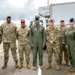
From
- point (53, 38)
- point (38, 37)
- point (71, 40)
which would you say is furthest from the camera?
point (53, 38)

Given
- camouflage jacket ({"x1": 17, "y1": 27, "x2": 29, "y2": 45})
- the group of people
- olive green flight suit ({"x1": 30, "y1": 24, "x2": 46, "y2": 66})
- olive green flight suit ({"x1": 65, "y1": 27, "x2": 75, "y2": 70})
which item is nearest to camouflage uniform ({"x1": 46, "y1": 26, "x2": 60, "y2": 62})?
the group of people

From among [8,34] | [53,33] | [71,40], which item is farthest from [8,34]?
[71,40]

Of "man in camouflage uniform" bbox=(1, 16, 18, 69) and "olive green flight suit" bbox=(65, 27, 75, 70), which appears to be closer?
"olive green flight suit" bbox=(65, 27, 75, 70)

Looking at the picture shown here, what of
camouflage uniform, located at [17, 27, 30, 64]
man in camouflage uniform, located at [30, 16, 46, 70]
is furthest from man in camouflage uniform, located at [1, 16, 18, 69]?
man in camouflage uniform, located at [30, 16, 46, 70]

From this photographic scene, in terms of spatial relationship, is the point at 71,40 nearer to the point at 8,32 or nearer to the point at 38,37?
the point at 38,37

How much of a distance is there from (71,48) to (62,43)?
0.81 meters

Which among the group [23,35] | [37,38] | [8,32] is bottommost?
[37,38]

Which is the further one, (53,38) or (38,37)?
(53,38)

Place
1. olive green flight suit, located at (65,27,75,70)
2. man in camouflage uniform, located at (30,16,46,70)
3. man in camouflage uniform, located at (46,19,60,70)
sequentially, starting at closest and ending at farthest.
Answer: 1. olive green flight suit, located at (65,27,75,70)
2. man in camouflage uniform, located at (30,16,46,70)
3. man in camouflage uniform, located at (46,19,60,70)

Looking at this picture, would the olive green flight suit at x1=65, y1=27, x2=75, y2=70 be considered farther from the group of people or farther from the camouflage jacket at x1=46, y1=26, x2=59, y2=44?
the camouflage jacket at x1=46, y1=26, x2=59, y2=44

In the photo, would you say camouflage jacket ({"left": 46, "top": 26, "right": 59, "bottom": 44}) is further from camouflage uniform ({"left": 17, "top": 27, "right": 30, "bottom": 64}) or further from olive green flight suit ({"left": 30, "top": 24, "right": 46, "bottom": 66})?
camouflage uniform ({"left": 17, "top": 27, "right": 30, "bottom": 64})

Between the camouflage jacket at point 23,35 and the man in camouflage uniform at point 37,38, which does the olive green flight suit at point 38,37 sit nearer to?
the man in camouflage uniform at point 37,38

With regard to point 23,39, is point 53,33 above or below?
above

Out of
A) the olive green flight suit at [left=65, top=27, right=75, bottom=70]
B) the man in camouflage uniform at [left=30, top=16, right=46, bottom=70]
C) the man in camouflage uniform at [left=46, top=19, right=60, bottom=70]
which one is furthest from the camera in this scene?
the man in camouflage uniform at [left=46, top=19, right=60, bottom=70]
